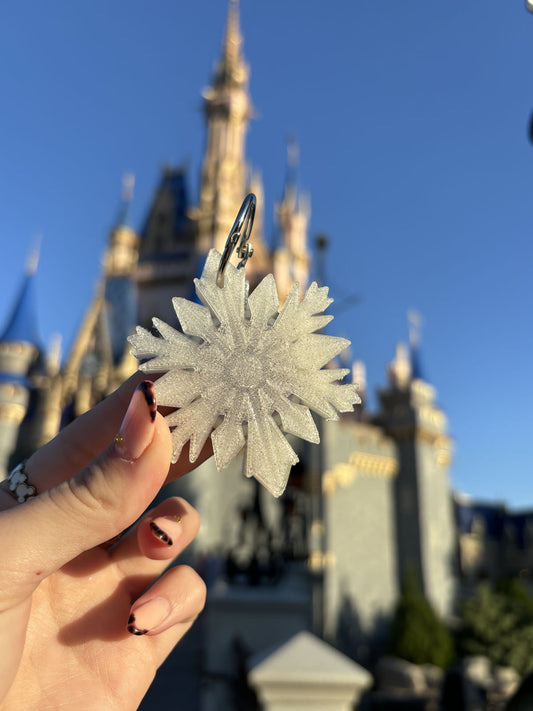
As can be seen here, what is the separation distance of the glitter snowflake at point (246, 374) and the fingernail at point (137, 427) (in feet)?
0.63

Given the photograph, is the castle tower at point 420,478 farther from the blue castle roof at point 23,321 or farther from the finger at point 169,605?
the finger at point 169,605

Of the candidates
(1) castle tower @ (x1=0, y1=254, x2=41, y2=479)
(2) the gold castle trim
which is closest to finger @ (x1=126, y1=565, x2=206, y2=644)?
(1) castle tower @ (x1=0, y1=254, x2=41, y2=479)

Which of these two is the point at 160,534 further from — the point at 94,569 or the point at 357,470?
the point at 357,470

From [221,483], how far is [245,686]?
13.3 m

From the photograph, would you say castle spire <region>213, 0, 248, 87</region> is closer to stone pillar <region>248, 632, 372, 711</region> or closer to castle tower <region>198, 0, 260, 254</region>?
castle tower <region>198, 0, 260, 254</region>

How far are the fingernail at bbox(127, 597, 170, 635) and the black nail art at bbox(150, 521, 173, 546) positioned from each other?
0.53 ft

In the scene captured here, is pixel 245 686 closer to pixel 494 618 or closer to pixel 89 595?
pixel 89 595

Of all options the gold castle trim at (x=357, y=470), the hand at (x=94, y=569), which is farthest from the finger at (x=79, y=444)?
the gold castle trim at (x=357, y=470)

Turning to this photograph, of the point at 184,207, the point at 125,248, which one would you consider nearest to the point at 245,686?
the point at 125,248

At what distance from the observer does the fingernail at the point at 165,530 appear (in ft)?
4.49

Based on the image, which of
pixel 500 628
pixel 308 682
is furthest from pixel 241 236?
pixel 500 628

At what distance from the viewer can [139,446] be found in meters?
1.19

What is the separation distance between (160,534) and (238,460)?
47.1 feet

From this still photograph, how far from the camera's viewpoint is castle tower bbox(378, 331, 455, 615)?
70.1ft
